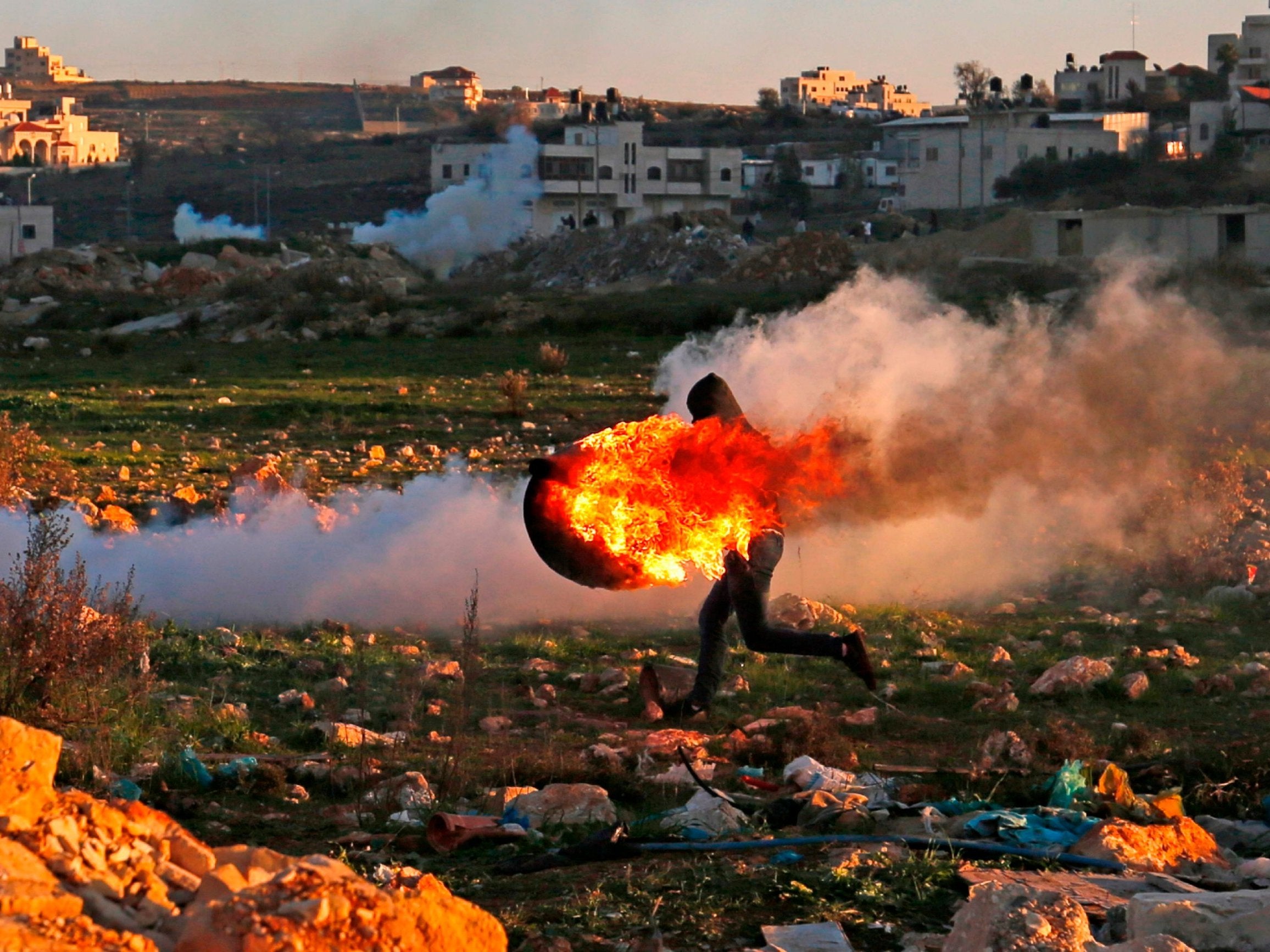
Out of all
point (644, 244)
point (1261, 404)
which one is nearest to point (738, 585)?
point (1261, 404)

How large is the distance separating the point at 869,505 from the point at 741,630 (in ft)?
9.79

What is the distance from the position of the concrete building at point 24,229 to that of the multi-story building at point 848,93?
290 ft

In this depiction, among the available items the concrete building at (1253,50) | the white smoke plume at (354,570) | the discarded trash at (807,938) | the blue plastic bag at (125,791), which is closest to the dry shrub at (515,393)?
the white smoke plume at (354,570)

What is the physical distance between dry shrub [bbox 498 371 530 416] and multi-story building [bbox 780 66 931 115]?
128m

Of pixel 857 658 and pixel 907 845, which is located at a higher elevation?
pixel 857 658

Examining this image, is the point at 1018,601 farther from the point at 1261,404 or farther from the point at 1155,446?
the point at 1261,404

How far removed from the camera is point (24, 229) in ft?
226

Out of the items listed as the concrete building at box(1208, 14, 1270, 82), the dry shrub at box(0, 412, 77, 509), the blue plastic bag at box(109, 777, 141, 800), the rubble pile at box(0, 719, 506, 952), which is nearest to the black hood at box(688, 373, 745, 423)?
Result: the blue plastic bag at box(109, 777, 141, 800)

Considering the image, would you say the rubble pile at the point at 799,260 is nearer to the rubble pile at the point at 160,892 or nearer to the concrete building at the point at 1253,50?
the rubble pile at the point at 160,892

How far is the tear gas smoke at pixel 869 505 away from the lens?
1148cm

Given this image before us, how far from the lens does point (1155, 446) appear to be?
50.1 ft

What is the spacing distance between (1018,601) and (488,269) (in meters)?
49.8

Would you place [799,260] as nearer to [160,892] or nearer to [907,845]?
[907,845]

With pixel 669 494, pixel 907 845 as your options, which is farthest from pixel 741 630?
pixel 907 845
